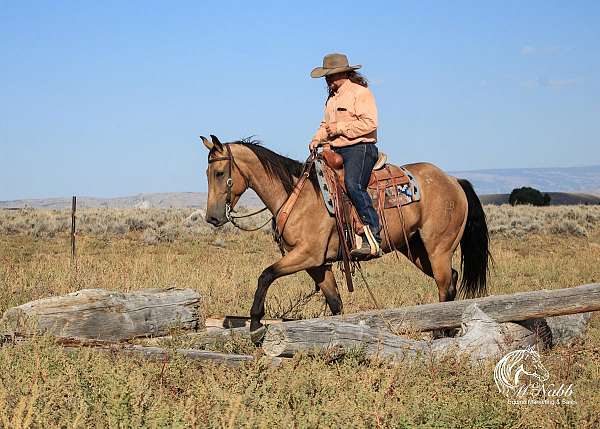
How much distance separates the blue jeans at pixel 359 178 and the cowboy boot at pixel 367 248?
71 millimetres

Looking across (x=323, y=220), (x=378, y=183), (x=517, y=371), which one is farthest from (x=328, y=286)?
(x=517, y=371)

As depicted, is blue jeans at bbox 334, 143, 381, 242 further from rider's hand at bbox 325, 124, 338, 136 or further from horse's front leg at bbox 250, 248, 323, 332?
horse's front leg at bbox 250, 248, 323, 332

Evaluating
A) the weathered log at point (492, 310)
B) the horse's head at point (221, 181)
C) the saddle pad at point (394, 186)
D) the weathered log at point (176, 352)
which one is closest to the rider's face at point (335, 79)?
the saddle pad at point (394, 186)

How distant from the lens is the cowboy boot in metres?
8.97

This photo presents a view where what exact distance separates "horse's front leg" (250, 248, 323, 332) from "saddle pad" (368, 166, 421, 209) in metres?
1.32

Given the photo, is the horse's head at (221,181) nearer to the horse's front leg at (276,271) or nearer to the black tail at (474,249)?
the horse's front leg at (276,271)

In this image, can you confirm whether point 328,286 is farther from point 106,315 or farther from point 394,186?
point 106,315

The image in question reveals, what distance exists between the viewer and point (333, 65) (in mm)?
9047

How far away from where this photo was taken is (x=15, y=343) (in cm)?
712

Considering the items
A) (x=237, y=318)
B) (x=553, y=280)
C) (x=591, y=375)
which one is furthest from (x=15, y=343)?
(x=553, y=280)

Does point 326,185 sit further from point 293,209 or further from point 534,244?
point 534,244

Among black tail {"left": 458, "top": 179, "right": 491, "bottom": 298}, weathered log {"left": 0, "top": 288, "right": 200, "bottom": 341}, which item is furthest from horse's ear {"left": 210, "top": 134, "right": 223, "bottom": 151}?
→ black tail {"left": 458, "top": 179, "right": 491, "bottom": 298}

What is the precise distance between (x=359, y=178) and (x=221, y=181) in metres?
1.66

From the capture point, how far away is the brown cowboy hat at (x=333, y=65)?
900cm
